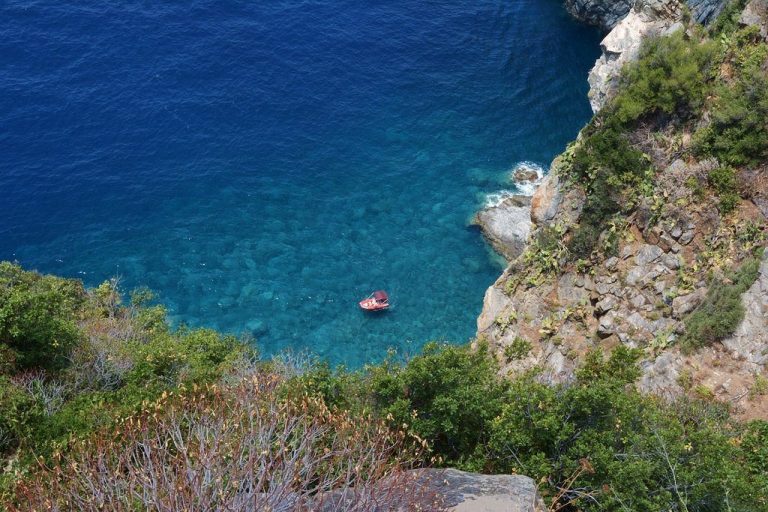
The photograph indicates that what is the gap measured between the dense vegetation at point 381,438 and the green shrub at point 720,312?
3938mm

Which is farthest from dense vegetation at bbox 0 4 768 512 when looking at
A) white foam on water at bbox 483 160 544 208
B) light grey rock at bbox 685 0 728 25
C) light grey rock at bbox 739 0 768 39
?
white foam on water at bbox 483 160 544 208

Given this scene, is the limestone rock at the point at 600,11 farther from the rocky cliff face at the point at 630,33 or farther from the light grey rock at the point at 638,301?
the light grey rock at the point at 638,301

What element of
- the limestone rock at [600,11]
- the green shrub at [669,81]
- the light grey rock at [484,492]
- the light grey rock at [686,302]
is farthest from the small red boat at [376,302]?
the limestone rock at [600,11]

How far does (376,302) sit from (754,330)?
95.7 ft

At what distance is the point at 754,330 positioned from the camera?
2664 cm

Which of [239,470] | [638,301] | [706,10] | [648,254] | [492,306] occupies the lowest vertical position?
[492,306]

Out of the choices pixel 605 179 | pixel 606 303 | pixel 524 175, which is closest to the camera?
pixel 606 303

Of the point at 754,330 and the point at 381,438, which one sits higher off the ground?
the point at 754,330

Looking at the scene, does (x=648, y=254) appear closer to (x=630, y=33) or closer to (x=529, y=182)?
(x=529, y=182)

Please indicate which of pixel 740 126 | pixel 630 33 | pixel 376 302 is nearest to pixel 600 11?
pixel 630 33

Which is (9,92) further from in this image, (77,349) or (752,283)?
(752,283)

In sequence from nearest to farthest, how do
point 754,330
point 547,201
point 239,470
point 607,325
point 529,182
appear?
point 239,470, point 754,330, point 607,325, point 547,201, point 529,182

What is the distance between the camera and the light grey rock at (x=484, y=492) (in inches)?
696

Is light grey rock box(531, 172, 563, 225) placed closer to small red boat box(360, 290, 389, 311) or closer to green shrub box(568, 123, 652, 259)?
green shrub box(568, 123, 652, 259)
